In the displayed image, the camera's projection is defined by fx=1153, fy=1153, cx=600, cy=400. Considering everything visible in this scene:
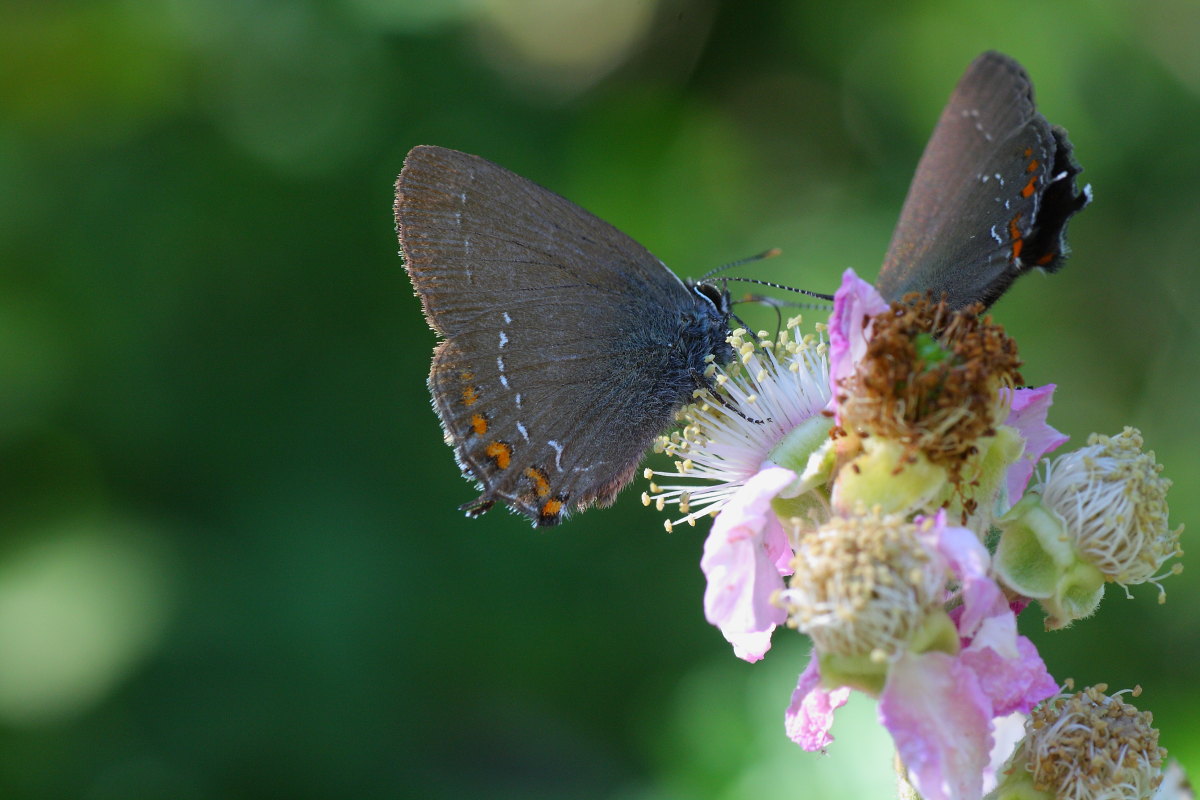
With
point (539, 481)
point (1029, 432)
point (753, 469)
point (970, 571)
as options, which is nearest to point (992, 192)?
point (1029, 432)

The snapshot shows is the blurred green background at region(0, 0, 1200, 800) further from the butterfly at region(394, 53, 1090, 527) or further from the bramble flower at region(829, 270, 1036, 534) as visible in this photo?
→ the bramble flower at region(829, 270, 1036, 534)

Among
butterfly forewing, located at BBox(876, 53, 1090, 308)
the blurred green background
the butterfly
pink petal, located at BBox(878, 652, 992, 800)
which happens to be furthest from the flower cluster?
the blurred green background

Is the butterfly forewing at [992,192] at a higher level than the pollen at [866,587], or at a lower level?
higher

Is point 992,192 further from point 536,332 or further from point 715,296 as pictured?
point 536,332

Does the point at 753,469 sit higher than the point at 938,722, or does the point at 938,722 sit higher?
the point at 938,722

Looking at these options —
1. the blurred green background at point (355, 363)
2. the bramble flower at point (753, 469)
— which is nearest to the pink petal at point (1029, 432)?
the bramble flower at point (753, 469)

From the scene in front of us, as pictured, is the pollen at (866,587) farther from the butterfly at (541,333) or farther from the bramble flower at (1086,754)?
the butterfly at (541,333)

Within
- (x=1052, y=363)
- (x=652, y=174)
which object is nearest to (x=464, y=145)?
(x=652, y=174)
